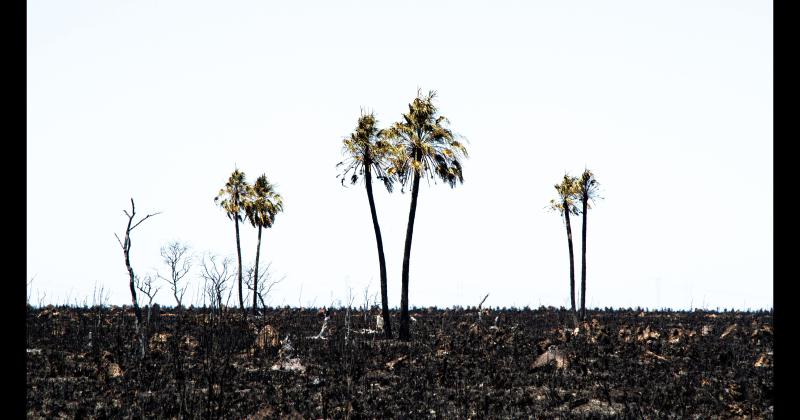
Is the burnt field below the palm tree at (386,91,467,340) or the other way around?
below

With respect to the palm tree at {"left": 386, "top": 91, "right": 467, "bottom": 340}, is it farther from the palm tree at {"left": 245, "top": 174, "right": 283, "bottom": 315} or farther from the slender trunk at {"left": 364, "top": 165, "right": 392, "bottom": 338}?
the palm tree at {"left": 245, "top": 174, "right": 283, "bottom": 315}

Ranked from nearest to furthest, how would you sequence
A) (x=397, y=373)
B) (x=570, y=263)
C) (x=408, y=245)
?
(x=397, y=373) < (x=408, y=245) < (x=570, y=263)

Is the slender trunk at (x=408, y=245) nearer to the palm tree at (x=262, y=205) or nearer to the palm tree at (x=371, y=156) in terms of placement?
the palm tree at (x=371, y=156)

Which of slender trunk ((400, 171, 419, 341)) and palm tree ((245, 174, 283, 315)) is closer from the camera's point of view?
slender trunk ((400, 171, 419, 341))

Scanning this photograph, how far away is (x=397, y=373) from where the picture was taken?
888 inches

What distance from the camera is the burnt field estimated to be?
1739cm

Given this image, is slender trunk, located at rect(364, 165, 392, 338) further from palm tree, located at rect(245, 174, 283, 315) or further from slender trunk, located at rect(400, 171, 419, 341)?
palm tree, located at rect(245, 174, 283, 315)

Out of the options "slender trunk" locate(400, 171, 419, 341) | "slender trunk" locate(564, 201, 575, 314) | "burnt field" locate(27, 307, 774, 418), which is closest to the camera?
"burnt field" locate(27, 307, 774, 418)

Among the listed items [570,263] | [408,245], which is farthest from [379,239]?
[570,263]

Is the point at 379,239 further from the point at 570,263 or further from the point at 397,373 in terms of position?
the point at 570,263

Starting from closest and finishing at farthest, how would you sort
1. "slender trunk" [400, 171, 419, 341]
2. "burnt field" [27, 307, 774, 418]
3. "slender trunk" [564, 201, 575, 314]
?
"burnt field" [27, 307, 774, 418] < "slender trunk" [400, 171, 419, 341] < "slender trunk" [564, 201, 575, 314]

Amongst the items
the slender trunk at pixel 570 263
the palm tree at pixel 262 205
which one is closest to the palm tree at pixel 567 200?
the slender trunk at pixel 570 263

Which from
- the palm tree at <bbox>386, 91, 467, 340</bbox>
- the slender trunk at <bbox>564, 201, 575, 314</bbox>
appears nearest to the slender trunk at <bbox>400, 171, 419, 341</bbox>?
the palm tree at <bbox>386, 91, 467, 340</bbox>
